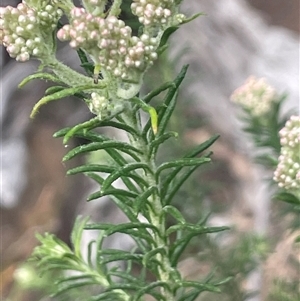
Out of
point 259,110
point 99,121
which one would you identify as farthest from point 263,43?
point 99,121

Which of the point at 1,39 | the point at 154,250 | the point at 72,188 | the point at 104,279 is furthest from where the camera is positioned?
the point at 72,188

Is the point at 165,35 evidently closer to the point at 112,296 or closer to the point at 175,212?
the point at 175,212

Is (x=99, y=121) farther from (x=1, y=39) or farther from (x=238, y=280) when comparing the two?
(x=238, y=280)

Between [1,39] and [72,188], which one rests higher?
[1,39]

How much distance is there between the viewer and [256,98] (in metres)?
0.81

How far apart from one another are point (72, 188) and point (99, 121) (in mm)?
1300

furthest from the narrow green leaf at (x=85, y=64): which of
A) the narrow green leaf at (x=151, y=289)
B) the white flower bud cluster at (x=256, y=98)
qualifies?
the white flower bud cluster at (x=256, y=98)

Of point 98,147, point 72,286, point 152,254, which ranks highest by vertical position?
point 98,147

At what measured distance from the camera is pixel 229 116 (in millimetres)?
1443

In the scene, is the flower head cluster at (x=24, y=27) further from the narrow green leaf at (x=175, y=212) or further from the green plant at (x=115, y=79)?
the narrow green leaf at (x=175, y=212)

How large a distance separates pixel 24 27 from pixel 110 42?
7 centimetres

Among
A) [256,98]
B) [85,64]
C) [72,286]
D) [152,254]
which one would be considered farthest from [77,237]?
[256,98]

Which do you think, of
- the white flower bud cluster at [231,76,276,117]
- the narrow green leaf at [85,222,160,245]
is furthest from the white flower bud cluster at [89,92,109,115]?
the white flower bud cluster at [231,76,276,117]

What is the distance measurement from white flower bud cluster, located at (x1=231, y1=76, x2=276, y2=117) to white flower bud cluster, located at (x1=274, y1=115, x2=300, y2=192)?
0.31 metres
